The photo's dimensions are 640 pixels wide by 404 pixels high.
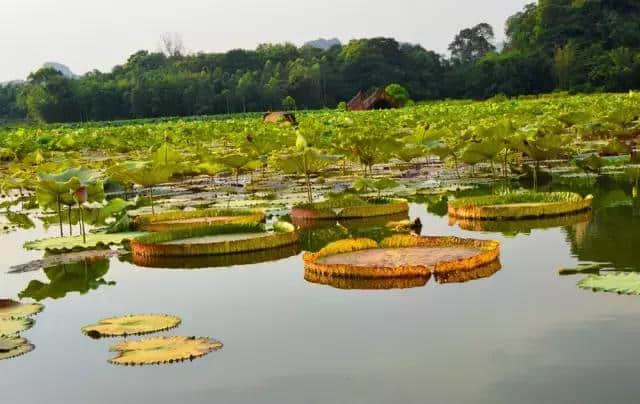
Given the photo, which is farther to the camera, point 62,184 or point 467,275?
point 62,184

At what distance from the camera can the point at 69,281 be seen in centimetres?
558

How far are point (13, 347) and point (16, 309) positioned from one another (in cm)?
73

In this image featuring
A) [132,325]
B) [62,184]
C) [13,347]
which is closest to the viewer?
[13,347]

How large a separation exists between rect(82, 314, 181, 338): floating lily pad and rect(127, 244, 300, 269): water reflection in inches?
58.8

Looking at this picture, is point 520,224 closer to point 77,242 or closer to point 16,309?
point 77,242

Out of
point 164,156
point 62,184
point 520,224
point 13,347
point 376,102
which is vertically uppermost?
point 376,102

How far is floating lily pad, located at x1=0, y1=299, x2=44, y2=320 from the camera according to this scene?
4539 mm

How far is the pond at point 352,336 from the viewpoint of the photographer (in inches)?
125

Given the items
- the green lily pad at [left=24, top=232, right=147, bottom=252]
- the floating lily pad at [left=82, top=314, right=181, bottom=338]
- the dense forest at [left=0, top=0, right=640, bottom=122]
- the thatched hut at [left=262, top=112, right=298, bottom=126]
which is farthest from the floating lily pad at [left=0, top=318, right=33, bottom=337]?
the dense forest at [left=0, top=0, right=640, bottom=122]

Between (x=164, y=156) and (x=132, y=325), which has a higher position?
(x=164, y=156)

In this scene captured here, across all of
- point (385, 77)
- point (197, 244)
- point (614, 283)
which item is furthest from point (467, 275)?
point (385, 77)

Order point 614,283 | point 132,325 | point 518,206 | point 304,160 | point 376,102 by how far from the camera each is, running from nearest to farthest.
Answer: point 132,325
point 614,283
point 518,206
point 304,160
point 376,102

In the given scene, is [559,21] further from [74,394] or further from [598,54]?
[74,394]

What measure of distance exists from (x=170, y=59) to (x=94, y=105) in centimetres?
3416
